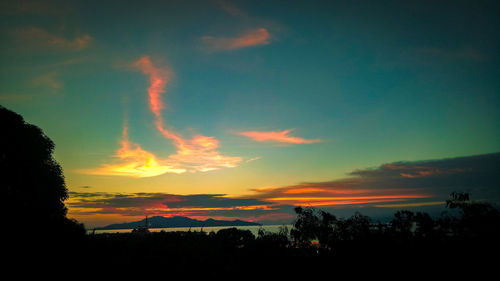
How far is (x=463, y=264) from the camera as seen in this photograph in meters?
11.5

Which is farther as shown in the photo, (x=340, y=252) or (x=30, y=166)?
(x=30, y=166)

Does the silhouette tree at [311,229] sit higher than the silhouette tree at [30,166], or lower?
lower

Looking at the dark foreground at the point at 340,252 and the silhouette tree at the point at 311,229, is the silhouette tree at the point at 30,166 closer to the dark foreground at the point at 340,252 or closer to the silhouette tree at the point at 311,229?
the dark foreground at the point at 340,252

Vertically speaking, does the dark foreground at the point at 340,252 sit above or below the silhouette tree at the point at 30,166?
below

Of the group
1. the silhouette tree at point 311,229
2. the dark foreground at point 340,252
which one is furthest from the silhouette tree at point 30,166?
the silhouette tree at point 311,229

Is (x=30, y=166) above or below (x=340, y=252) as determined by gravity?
above

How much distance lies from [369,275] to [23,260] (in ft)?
59.2

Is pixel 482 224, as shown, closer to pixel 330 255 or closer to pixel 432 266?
pixel 432 266

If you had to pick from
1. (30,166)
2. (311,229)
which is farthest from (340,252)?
(30,166)

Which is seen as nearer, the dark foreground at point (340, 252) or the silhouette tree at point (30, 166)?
the dark foreground at point (340, 252)

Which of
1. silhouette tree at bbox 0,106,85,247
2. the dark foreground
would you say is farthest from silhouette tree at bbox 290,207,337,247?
silhouette tree at bbox 0,106,85,247

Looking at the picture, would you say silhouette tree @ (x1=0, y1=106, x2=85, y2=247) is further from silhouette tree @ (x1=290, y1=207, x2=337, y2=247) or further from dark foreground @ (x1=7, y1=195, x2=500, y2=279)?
silhouette tree @ (x1=290, y1=207, x2=337, y2=247)

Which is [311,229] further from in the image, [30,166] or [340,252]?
[30,166]

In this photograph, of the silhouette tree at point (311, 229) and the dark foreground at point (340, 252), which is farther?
the silhouette tree at point (311, 229)
